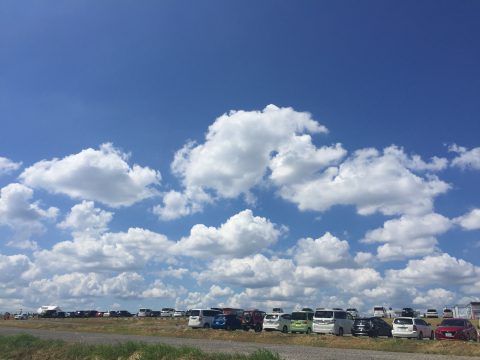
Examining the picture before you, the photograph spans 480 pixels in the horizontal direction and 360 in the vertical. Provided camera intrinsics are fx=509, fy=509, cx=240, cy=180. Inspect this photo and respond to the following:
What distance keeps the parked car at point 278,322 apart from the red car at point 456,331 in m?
13.4

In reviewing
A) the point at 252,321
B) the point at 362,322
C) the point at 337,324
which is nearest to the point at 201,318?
the point at 252,321

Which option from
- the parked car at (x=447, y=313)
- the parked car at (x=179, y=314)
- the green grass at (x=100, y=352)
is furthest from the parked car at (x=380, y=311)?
the green grass at (x=100, y=352)

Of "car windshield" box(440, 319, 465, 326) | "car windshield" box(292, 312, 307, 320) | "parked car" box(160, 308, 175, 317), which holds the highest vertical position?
"parked car" box(160, 308, 175, 317)

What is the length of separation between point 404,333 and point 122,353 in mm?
21986

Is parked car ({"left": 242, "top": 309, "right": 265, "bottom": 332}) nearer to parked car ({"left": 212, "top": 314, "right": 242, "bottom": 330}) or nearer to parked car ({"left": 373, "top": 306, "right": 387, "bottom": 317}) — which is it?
parked car ({"left": 212, "top": 314, "right": 242, "bottom": 330})

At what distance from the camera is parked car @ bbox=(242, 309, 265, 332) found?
4779 centimetres

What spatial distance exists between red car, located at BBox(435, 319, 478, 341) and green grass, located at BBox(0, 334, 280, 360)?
17.3 metres

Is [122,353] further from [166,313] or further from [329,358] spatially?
[166,313]

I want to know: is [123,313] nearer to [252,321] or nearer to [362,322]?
[252,321]

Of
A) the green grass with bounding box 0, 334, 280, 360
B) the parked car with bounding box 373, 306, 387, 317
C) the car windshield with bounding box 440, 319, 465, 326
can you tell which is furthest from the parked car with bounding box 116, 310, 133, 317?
the car windshield with bounding box 440, 319, 465, 326

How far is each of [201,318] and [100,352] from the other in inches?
971

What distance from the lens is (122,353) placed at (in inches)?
936

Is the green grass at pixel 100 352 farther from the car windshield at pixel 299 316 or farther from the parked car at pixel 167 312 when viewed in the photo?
the parked car at pixel 167 312

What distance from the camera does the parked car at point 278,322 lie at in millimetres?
42978
